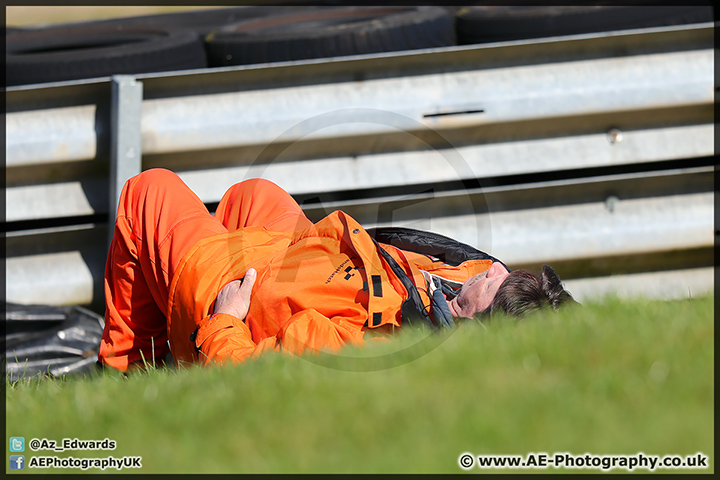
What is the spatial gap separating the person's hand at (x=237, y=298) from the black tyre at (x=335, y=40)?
200 cm

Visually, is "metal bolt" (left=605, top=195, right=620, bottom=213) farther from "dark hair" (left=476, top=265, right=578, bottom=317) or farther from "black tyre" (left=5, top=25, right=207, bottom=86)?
"black tyre" (left=5, top=25, right=207, bottom=86)

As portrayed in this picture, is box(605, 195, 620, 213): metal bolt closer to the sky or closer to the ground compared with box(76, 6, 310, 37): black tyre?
closer to the ground

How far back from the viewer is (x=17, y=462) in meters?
1.96

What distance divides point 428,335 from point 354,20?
3.40 m

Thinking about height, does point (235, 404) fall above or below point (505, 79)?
below

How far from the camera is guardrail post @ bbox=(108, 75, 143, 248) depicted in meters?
4.14

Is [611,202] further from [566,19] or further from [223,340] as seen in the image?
[223,340]

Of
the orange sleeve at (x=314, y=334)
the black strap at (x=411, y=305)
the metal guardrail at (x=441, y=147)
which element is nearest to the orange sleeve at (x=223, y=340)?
the orange sleeve at (x=314, y=334)

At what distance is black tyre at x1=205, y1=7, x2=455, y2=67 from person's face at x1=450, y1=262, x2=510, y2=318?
2.09 metres

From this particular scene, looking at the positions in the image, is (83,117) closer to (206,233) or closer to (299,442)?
(206,233)

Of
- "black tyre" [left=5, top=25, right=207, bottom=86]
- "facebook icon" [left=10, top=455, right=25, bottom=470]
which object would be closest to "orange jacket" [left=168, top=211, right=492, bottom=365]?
"facebook icon" [left=10, top=455, right=25, bottom=470]

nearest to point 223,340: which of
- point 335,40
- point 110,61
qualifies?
point 335,40

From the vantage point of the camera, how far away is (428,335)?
252 centimetres

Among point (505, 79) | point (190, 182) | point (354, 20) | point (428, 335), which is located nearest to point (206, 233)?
point (190, 182)
